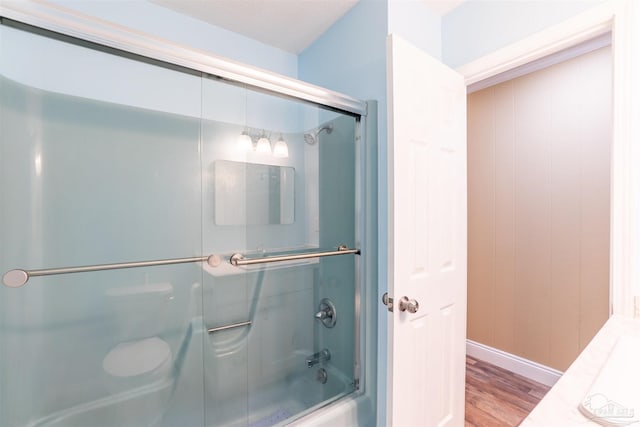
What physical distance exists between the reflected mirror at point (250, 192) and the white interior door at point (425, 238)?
60 centimetres

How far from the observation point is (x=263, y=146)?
1.38 metres

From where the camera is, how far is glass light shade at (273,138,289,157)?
1.39 meters

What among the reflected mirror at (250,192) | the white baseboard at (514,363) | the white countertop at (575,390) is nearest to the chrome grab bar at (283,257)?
the reflected mirror at (250,192)

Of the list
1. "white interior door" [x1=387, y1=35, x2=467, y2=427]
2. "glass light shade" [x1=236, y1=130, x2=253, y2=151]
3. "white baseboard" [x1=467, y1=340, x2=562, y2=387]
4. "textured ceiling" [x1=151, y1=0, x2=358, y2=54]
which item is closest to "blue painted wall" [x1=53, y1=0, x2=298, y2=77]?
"textured ceiling" [x1=151, y1=0, x2=358, y2=54]

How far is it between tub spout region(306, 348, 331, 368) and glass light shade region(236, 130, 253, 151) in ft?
3.93

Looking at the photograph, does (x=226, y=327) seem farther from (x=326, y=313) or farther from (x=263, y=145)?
(x=263, y=145)

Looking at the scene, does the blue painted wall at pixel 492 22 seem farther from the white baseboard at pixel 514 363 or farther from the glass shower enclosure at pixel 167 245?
the white baseboard at pixel 514 363

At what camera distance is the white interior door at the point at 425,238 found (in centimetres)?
106

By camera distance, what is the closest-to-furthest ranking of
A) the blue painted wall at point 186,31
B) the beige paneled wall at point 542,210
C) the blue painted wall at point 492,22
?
the blue painted wall at point 492,22, the blue painted wall at point 186,31, the beige paneled wall at point 542,210

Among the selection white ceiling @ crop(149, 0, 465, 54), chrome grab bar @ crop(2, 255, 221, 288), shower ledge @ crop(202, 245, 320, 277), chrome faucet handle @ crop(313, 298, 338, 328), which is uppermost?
white ceiling @ crop(149, 0, 465, 54)

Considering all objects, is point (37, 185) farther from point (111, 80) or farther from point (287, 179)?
point (287, 179)

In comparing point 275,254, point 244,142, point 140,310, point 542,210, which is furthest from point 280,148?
point 542,210

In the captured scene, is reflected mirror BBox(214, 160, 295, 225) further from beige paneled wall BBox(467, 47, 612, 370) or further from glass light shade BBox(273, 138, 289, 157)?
beige paneled wall BBox(467, 47, 612, 370)

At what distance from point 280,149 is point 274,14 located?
0.93 metres
